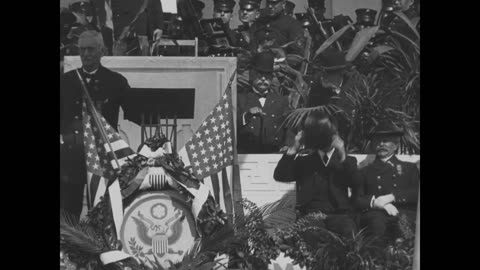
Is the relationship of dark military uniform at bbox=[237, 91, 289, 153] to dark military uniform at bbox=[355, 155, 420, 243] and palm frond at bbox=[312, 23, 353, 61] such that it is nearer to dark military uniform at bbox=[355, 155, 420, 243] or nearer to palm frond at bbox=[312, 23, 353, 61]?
palm frond at bbox=[312, 23, 353, 61]

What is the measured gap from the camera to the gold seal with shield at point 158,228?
548 centimetres

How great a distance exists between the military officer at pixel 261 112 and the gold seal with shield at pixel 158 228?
2.21 ft

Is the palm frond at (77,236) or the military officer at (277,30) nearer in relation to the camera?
the palm frond at (77,236)

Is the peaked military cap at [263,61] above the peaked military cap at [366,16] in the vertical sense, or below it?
below

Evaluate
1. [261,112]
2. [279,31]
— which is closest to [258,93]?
[261,112]

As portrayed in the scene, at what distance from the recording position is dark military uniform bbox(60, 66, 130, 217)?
5.49 metres

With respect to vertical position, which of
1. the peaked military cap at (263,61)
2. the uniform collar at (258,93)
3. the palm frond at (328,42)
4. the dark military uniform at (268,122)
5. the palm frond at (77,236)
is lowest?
the palm frond at (77,236)

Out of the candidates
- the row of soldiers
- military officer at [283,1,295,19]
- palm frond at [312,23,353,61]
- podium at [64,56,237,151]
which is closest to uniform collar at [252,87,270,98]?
podium at [64,56,237,151]

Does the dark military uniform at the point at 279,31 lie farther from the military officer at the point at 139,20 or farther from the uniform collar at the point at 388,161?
the uniform collar at the point at 388,161

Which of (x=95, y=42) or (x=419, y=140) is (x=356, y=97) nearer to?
(x=419, y=140)

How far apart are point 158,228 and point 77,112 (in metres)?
1.10

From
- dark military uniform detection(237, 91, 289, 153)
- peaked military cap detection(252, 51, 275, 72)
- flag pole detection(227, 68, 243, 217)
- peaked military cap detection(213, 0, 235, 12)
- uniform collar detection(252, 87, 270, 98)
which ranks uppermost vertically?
peaked military cap detection(213, 0, 235, 12)

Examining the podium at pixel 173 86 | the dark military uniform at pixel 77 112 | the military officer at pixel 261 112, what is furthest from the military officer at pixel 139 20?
the military officer at pixel 261 112

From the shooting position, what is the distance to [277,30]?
218 inches
